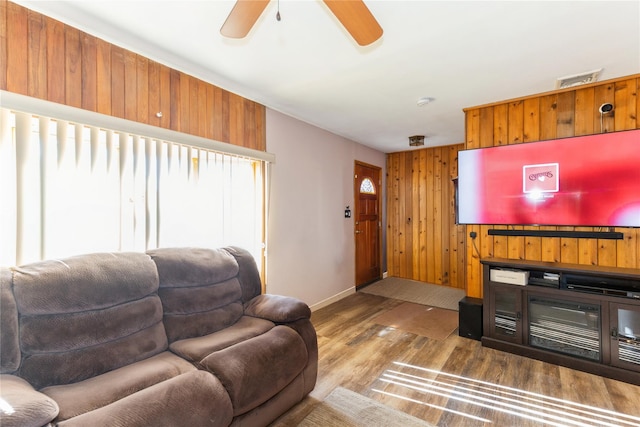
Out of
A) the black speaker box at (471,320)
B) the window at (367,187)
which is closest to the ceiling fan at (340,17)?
the black speaker box at (471,320)

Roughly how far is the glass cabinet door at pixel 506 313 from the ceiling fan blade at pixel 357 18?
8.39ft

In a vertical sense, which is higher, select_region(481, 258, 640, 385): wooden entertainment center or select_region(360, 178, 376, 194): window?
select_region(360, 178, 376, 194): window

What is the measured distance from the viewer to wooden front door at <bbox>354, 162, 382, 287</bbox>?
190 inches

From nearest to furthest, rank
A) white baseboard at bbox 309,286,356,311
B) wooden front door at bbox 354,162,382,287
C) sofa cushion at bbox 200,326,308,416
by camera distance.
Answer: sofa cushion at bbox 200,326,308,416, white baseboard at bbox 309,286,356,311, wooden front door at bbox 354,162,382,287

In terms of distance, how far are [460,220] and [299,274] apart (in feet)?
6.72

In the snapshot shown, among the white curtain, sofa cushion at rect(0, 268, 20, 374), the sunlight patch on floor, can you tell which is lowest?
the sunlight patch on floor

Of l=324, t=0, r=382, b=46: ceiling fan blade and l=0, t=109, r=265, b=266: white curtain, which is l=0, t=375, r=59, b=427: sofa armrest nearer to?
l=0, t=109, r=265, b=266: white curtain

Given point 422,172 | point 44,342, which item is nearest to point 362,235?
point 422,172

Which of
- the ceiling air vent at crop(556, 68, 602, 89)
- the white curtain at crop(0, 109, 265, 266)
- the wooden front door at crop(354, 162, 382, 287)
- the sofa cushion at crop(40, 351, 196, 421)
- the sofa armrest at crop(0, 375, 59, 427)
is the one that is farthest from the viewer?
the wooden front door at crop(354, 162, 382, 287)

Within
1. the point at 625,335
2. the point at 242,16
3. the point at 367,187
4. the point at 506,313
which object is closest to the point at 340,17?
the point at 242,16

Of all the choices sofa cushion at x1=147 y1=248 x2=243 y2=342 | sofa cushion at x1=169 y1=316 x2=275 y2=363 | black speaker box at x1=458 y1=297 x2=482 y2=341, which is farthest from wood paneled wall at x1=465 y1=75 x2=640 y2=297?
sofa cushion at x1=147 y1=248 x2=243 y2=342

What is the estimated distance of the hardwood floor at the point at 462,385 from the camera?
6.00ft

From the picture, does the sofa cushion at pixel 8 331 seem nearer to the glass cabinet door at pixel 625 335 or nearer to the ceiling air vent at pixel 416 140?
the glass cabinet door at pixel 625 335

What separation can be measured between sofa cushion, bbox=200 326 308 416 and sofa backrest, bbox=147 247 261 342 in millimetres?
409
